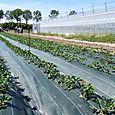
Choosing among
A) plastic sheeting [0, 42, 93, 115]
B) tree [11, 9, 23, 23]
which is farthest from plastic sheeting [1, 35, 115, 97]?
tree [11, 9, 23, 23]

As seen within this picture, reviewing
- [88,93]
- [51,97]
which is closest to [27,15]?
[51,97]

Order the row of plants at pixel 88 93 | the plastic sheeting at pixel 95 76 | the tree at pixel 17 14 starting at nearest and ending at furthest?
1. the row of plants at pixel 88 93
2. the plastic sheeting at pixel 95 76
3. the tree at pixel 17 14

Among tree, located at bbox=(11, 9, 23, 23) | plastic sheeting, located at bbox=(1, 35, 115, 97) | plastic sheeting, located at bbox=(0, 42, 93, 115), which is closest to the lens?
plastic sheeting, located at bbox=(0, 42, 93, 115)

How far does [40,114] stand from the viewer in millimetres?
7453

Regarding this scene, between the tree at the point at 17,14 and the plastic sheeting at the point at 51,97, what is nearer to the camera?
the plastic sheeting at the point at 51,97

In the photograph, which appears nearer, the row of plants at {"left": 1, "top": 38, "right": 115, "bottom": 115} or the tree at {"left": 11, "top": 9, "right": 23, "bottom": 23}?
the row of plants at {"left": 1, "top": 38, "right": 115, "bottom": 115}

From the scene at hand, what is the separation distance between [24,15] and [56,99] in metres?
94.9

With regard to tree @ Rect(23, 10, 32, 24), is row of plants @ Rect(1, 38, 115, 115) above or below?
below

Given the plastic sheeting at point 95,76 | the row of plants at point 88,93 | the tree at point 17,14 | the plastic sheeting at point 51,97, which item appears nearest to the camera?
the row of plants at point 88,93

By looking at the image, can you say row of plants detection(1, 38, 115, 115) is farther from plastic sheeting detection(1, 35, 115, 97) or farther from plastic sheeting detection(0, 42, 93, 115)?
plastic sheeting detection(1, 35, 115, 97)

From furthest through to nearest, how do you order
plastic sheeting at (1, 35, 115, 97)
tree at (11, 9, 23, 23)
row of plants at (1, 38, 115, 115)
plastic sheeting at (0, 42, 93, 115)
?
tree at (11, 9, 23, 23) → plastic sheeting at (1, 35, 115, 97) → plastic sheeting at (0, 42, 93, 115) → row of plants at (1, 38, 115, 115)

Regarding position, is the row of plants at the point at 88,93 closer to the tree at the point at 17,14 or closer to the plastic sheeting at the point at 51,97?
the plastic sheeting at the point at 51,97

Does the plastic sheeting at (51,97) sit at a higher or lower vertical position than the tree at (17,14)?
lower

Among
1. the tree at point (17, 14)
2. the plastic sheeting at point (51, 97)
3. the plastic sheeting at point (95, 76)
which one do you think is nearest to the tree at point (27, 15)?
the tree at point (17, 14)
